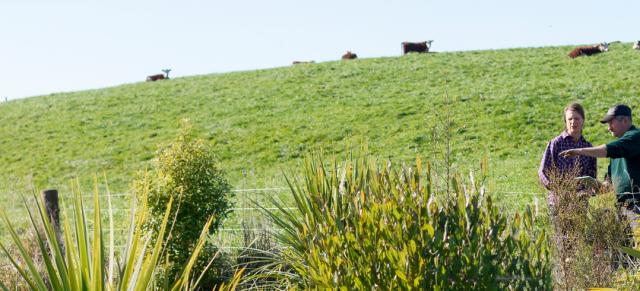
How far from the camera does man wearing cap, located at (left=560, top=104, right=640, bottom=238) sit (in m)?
5.25

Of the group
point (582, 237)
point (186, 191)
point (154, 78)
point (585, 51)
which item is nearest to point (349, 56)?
point (154, 78)

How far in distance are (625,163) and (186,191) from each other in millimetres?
3531

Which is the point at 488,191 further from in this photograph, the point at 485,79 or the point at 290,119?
the point at 485,79

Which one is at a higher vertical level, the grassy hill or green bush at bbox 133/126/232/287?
green bush at bbox 133/126/232/287

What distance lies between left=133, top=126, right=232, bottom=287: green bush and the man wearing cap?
3.07 meters

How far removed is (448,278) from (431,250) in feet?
0.45

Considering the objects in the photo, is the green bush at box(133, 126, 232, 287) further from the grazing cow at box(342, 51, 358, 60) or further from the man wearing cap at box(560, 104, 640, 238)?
the grazing cow at box(342, 51, 358, 60)

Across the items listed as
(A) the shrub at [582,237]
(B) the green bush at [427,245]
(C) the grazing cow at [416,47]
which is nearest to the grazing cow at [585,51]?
(C) the grazing cow at [416,47]

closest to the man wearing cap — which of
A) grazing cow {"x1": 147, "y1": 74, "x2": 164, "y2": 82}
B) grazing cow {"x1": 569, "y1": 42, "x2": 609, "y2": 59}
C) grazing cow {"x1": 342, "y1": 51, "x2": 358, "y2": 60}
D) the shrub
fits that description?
the shrub

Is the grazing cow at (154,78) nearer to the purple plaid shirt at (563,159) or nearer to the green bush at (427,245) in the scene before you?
the purple plaid shirt at (563,159)

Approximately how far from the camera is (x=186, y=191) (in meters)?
6.77

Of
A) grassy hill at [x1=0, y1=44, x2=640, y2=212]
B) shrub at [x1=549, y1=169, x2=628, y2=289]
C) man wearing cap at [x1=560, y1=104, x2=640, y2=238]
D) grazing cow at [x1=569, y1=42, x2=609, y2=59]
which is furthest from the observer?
Answer: grazing cow at [x1=569, y1=42, x2=609, y2=59]

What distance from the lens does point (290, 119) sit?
835 inches

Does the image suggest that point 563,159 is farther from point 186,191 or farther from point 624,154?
point 186,191
